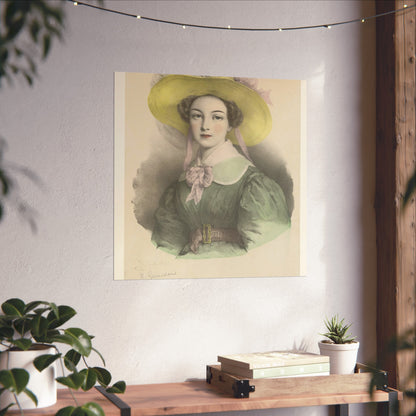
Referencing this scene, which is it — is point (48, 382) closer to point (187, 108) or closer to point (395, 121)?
point (187, 108)

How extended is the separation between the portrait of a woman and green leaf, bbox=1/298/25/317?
595 millimetres

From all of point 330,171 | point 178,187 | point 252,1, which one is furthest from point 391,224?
point 252,1

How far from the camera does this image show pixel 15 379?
1.86 m

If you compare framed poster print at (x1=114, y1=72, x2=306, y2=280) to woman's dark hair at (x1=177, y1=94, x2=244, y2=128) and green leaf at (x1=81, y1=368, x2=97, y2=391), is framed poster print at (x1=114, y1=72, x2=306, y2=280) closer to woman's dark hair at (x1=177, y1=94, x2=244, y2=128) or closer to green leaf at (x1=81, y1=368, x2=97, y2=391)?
woman's dark hair at (x1=177, y1=94, x2=244, y2=128)

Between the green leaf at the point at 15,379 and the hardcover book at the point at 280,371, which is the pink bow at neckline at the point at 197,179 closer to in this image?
the hardcover book at the point at 280,371

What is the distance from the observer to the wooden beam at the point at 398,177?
2600mm

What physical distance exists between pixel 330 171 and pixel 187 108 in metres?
0.67

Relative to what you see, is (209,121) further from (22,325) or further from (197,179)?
(22,325)

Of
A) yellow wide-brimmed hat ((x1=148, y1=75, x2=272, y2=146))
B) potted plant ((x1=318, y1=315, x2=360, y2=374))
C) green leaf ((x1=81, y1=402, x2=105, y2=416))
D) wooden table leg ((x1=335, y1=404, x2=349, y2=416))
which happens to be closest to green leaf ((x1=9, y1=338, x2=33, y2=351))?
green leaf ((x1=81, y1=402, x2=105, y2=416))

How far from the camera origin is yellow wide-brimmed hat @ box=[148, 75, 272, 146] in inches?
99.7

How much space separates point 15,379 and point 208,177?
1.11 m

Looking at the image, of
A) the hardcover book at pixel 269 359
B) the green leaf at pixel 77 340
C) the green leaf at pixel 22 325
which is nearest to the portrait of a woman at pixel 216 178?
the hardcover book at pixel 269 359

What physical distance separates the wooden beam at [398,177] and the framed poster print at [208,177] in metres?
0.36

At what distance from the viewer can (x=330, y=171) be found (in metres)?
2.70
